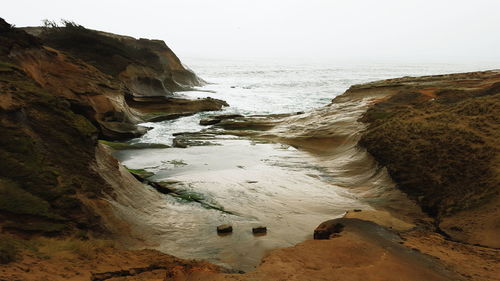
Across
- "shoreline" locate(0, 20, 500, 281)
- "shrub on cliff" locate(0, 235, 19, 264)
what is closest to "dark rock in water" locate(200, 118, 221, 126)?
"shoreline" locate(0, 20, 500, 281)

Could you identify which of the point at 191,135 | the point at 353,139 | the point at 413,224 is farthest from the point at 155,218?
the point at 191,135

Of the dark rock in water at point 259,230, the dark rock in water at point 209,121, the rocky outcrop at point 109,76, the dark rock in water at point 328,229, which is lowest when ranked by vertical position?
the dark rock in water at point 259,230

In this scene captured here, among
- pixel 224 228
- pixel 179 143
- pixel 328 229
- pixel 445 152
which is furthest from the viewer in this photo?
pixel 179 143

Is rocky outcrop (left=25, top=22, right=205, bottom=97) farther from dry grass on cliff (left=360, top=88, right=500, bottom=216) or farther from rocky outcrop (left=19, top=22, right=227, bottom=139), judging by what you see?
dry grass on cliff (left=360, top=88, right=500, bottom=216)

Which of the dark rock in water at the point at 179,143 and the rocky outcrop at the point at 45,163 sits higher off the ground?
the rocky outcrop at the point at 45,163

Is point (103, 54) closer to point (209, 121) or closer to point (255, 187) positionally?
point (209, 121)

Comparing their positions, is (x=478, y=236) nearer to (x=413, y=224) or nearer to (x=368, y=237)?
(x=413, y=224)

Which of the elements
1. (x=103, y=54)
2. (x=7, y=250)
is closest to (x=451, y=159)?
(x=7, y=250)

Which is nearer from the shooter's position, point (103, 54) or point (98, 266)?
point (98, 266)

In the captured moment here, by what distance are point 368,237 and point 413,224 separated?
1411 millimetres

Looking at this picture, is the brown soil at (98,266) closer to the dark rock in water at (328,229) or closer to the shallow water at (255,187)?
the shallow water at (255,187)

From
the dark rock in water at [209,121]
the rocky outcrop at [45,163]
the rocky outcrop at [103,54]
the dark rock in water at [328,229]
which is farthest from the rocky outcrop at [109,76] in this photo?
the dark rock in water at [328,229]

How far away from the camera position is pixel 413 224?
4.73 m

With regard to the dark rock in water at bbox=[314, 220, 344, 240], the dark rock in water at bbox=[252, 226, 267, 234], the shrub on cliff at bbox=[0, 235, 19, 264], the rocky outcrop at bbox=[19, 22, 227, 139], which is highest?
the rocky outcrop at bbox=[19, 22, 227, 139]
